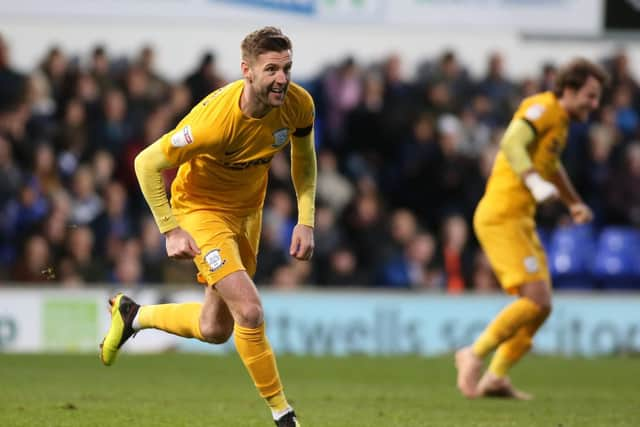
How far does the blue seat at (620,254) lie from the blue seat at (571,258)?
196 millimetres

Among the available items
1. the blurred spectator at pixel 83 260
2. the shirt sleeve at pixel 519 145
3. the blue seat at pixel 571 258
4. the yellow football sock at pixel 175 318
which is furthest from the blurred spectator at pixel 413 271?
the yellow football sock at pixel 175 318

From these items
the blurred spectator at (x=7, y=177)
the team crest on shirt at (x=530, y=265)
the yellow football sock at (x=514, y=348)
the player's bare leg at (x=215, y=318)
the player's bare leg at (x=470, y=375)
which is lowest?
the player's bare leg at (x=470, y=375)

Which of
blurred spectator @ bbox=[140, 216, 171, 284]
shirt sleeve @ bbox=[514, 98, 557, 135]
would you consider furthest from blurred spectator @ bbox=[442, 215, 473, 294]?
shirt sleeve @ bbox=[514, 98, 557, 135]

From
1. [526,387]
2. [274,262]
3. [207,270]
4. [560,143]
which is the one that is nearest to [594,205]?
[274,262]

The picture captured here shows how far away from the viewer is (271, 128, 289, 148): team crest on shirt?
7.55 meters

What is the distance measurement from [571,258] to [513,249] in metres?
6.38

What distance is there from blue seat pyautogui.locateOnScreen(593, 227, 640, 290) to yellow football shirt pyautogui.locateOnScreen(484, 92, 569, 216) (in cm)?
652

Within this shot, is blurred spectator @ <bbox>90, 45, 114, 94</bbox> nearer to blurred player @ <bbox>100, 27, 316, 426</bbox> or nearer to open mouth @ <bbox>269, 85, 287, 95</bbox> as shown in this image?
blurred player @ <bbox>100, 27, 316, 426</bbox>

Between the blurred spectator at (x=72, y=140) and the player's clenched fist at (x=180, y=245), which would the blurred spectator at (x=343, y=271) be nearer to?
the blurred spectator at (x=72, y=140)

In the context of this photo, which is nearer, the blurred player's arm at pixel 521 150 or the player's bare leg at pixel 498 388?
the blurred player's arm at pixel 521 150

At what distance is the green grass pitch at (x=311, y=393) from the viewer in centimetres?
823

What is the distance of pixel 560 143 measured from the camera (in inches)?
401

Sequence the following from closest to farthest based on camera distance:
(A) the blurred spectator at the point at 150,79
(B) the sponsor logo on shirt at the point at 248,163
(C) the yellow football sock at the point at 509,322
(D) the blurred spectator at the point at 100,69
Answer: (B) the sponsor logo on shirt at the point at 248,163
(C) the yellow football sock at the point at 509,322
(D) the blurred spectator at the point at 100,69
(A) the blurred spectator at the point at 150,79

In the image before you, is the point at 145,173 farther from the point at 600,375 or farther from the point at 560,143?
the point at 600,375
